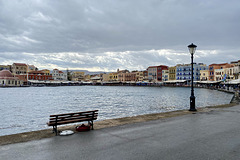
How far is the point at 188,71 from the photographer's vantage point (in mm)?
118312

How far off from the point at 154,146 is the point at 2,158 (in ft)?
14.9

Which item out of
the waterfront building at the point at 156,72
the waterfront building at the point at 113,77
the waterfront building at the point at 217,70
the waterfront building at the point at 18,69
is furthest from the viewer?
the waterfront building at the point at 113,77

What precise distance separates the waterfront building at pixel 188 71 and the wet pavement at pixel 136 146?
378 feet

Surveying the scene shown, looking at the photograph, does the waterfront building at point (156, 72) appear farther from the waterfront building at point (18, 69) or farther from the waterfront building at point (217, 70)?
the waterfront building at point (18, 69)

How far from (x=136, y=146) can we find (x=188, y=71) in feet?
391

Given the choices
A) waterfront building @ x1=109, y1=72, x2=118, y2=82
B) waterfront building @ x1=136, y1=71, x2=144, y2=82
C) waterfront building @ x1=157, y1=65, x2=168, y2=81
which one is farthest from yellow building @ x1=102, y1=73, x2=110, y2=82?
waterfront building @ x1=157, y1=65, x2=168, y2=81

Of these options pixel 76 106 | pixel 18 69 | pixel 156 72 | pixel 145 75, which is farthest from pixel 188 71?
pixel 18 69

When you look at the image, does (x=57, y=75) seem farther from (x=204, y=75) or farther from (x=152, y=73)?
(x=204, y=75)

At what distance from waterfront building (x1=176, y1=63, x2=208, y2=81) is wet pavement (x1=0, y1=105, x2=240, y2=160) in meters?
115

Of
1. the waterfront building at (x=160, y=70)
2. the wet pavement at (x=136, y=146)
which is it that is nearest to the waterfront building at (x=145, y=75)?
the waterfront building at (x=160, y=70)

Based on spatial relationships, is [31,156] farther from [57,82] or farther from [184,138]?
[57,82]

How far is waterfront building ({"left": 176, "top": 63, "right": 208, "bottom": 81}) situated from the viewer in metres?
117

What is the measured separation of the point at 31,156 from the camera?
5766 millimetres

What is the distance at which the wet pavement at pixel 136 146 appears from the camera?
5691mm
